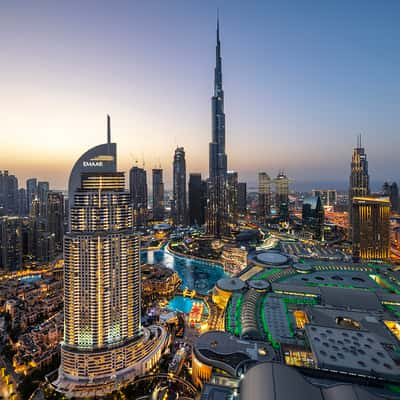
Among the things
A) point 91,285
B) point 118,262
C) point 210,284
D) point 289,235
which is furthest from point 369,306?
point 289,235

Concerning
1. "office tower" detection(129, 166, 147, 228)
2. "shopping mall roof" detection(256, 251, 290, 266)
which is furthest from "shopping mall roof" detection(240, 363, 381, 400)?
"office tower" detection(129, 166, 147, 228)

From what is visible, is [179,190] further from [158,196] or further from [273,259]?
[273,259]

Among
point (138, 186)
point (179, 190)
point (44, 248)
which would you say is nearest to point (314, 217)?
point (179, 190)

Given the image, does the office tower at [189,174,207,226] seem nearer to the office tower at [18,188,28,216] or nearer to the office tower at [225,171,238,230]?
the office tower at [225,171,238,230]

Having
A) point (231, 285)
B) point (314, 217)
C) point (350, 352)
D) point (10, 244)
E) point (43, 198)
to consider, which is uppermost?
point (43, 198)

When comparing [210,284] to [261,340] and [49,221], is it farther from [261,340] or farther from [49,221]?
[49,221]

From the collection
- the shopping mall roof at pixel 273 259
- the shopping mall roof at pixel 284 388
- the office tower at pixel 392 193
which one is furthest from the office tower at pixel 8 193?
the office tower at pixel 392 193
